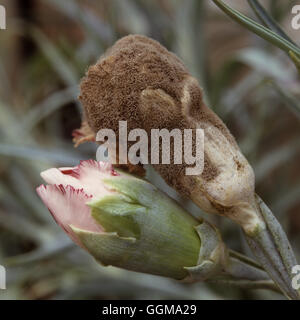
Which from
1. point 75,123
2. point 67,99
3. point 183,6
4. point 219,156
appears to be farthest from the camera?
point 75,123

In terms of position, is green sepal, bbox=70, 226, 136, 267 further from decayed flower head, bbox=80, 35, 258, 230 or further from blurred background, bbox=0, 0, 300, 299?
blurred background, bbox=0, 0, 300, 299

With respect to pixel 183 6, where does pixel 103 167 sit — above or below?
below

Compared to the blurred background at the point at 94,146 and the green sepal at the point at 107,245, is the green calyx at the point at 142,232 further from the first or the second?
the blurred background at the point at 94,146

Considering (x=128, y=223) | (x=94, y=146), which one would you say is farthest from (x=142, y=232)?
(x=94, y=146)

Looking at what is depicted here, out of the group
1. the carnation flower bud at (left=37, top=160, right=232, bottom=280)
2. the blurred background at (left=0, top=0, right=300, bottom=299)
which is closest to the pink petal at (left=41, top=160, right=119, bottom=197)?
the carnation flower bud at (left=37, top=160, right=232, bottom=280)

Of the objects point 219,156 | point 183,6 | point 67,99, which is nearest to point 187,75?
point 219,156
